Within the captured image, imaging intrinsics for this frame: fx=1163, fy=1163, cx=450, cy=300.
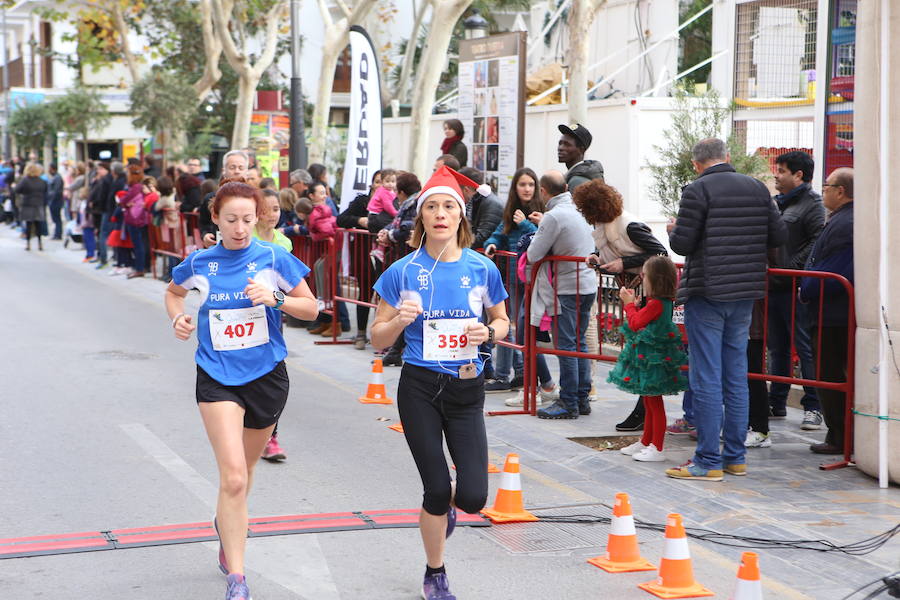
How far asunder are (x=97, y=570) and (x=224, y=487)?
40.1 inches

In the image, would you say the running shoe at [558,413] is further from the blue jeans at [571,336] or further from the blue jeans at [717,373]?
the blue jeans at [717,373]

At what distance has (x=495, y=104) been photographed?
51.2ft

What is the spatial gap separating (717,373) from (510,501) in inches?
71.2

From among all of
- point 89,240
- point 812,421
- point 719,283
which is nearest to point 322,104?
point 89,240

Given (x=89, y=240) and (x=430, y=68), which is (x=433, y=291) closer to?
(x=430, y=68)

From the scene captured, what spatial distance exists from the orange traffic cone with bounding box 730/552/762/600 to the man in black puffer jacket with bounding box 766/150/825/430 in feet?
14.5

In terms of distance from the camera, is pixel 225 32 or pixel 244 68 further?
pixel 244 68

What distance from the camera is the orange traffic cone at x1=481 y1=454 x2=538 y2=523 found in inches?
251

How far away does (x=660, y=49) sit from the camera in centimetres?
2345

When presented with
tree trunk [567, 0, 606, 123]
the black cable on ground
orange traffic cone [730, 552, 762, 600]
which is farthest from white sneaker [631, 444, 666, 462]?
tree trunk [567, 0, 606, 123]

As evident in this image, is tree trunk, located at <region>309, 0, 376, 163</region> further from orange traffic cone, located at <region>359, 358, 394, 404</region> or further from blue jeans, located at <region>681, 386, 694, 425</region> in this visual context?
blue jeans, located at <region>681, 386, 694, 425</region>

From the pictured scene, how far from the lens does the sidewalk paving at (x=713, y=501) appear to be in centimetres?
570

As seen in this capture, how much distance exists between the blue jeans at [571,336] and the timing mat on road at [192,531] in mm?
2960

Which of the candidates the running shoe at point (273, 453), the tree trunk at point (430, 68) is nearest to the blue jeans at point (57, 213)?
the tree trunk at point (430, 68)
